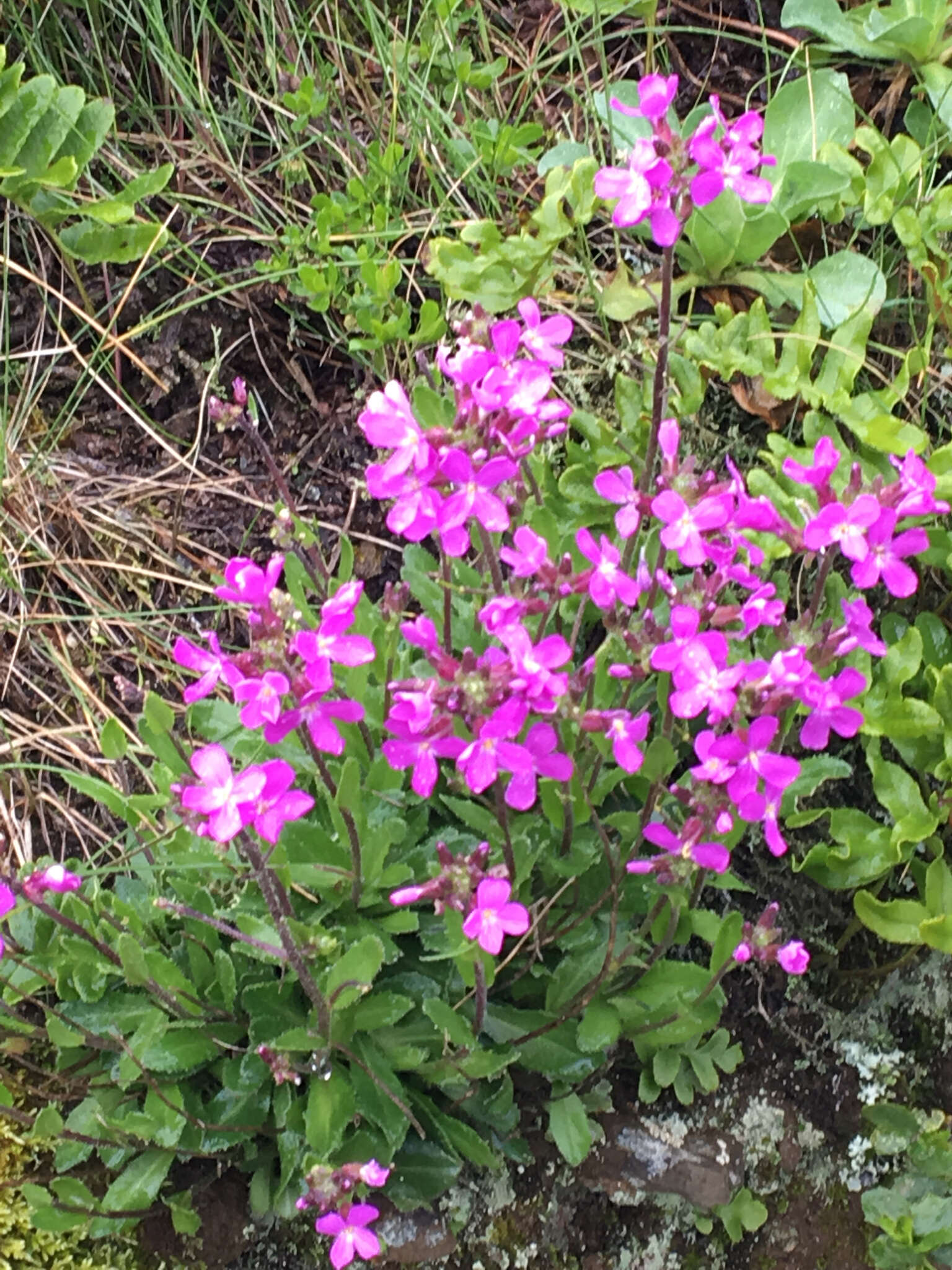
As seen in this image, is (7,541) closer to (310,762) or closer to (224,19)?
(310,762)

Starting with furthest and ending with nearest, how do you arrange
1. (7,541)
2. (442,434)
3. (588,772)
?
(7,541), (588,772), (442,434)

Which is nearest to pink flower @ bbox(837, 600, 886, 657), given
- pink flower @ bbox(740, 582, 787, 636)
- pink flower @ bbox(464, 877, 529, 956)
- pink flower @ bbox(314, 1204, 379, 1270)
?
pink flower @ bbox(740, 582, 787, 636)

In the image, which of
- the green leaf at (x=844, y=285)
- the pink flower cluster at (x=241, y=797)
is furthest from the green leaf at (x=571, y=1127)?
the green leaf at (x=844, y=285)

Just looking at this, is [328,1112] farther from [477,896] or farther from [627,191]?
[627,191]

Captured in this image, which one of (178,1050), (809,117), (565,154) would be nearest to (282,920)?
(178,1050)

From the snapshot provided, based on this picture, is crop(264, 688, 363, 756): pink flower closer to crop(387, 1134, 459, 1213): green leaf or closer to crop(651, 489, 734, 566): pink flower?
crop(651, 489, 734, 566): pink flower

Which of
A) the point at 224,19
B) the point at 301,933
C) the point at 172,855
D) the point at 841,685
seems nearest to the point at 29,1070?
the point at 172,855
